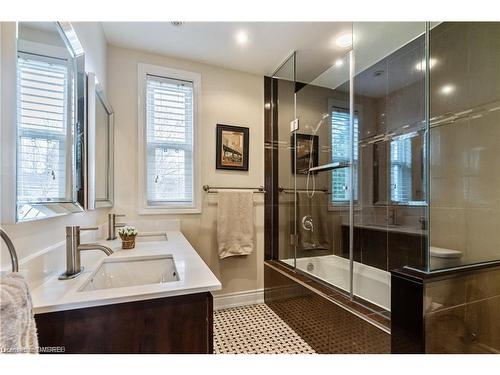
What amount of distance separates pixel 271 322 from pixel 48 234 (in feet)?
6.06

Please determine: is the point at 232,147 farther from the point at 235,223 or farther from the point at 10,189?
the point at 10,189

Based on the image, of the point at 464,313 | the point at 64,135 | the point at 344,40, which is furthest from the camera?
the point at 344,40

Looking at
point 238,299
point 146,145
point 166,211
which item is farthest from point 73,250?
point 238,299

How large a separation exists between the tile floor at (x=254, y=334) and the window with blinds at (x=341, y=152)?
4.20 feet

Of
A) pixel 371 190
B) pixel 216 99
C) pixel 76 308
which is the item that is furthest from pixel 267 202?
pixel 76 308

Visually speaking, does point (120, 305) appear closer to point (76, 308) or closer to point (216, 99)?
point (76, 308)

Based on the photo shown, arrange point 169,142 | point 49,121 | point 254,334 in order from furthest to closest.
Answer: point 169,142 < point 254,334 < point 49,121

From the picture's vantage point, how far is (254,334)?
1.99 meters

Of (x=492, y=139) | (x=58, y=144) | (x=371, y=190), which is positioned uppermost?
(x=492, y=139)

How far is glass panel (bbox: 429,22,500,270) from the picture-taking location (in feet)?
5.16

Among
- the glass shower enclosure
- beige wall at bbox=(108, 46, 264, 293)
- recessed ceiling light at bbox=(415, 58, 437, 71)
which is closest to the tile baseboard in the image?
beige wall at bbox=(108, 46, 264, 293)

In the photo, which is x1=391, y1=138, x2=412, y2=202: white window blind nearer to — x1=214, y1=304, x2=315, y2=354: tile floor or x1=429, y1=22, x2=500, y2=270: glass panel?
x1=429, y1=22, x2=500, y2=270: glass panel

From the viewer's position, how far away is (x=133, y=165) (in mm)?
2205

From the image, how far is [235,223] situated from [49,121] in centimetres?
172
